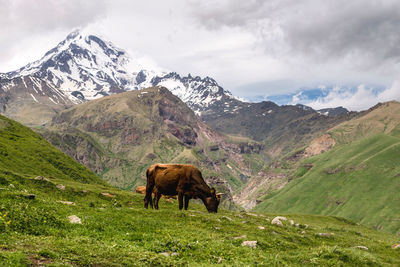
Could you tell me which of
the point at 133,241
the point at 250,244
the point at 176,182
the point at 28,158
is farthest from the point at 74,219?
the point at 28,158

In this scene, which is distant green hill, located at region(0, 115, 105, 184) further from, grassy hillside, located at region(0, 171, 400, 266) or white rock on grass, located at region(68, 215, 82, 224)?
white rock on grass, located at region(68, 215, 82, 224)

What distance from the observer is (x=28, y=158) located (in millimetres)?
106688

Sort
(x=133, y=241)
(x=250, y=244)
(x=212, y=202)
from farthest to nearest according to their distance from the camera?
1. (x=212, y=202)
2. (x=250, y=244)
3. (x=133, y=241)

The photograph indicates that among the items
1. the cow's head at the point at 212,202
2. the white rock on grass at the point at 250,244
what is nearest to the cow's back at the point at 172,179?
the cow's head at the point at 212,202

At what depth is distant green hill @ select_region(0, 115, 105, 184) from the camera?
92500 mm

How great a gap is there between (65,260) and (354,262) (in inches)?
802

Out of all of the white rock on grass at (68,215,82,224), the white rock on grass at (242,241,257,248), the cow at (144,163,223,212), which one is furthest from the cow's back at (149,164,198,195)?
the white rock on grass at (68,215,82,224)

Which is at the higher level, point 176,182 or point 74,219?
point 176,182

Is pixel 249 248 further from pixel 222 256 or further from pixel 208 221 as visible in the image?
pixel 208 221

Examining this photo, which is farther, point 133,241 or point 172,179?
point 172,179

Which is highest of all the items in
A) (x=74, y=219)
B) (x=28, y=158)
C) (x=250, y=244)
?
(x=28, y=158)

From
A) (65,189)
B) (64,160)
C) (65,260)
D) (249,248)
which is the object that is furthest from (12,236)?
(64,160)

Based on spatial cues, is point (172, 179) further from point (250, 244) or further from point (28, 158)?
point (28, 158)

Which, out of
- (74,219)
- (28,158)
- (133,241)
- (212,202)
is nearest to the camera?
(133,241)
